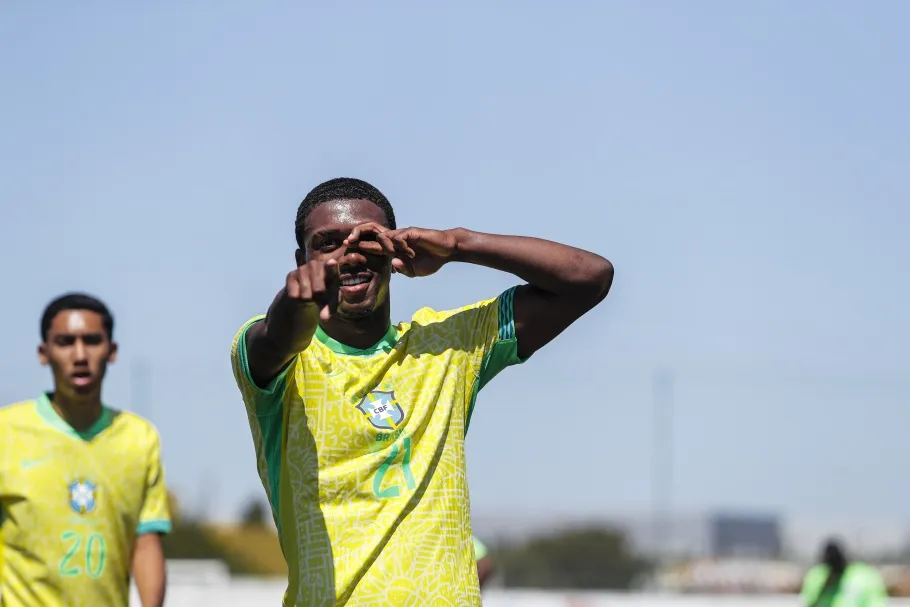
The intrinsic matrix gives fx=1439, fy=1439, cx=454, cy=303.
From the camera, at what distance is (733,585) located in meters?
24.1

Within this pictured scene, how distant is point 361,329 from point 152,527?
3117 mm

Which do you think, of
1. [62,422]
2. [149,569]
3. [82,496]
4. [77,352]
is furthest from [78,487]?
[77,352]

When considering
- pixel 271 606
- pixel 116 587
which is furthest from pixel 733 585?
pixel 116 587

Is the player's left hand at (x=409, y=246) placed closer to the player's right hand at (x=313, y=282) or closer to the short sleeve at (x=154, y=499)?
the player's right hand at (x=313, y=282)

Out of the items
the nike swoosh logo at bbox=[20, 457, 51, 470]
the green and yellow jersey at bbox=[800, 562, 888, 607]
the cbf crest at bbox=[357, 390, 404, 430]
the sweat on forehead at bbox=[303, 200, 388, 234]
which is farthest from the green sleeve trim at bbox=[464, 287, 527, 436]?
the green and yellow jersey at bbox=[800, 562, 888, 607]

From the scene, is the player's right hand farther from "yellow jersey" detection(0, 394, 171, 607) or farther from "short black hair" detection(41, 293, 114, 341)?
"short black hair" detection(41, 293, 114, 341)

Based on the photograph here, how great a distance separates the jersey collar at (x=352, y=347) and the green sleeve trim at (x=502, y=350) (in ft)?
0.89

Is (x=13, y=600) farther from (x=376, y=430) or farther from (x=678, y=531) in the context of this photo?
(x=678, y=531)

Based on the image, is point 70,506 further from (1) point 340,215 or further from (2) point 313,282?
(2) point 313,282

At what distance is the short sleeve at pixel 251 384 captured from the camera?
3.63 metres

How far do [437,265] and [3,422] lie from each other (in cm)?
338

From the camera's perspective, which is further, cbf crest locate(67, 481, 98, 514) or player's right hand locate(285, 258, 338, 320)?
cbf crest locate(67, 481, 98, 514)

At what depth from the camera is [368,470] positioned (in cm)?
367

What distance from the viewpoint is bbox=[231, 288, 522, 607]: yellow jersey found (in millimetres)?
3621
